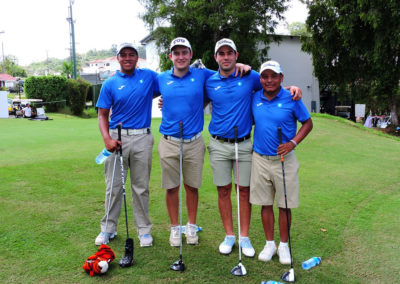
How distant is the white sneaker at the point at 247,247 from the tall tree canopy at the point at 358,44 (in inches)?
669

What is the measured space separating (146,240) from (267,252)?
1387 mm

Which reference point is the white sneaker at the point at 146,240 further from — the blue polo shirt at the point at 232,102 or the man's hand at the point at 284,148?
the man's hand at the point at 284,148

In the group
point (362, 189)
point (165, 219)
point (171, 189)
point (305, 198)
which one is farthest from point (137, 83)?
point (362, 189)

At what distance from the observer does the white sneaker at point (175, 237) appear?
14.0 feet

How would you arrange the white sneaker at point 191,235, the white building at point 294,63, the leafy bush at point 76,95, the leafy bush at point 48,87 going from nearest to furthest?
1. the white sneaker at point 191,235
2. the white building at point 294,63
3. the leafy bush at point 76,95
4. the leafy bush at point 48,87

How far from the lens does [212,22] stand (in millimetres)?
23281

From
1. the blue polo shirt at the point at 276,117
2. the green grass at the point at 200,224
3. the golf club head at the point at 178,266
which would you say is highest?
the blue polo shirt at the point at 276,117

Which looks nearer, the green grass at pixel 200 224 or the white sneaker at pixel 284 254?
the green grass at pixel 200 224

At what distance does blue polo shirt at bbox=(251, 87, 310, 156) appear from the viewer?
378cm

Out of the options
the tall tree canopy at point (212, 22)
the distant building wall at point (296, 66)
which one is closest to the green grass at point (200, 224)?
the tall tree canopy at point (212, 22)

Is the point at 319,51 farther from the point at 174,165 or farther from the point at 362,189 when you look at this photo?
the point at 174,165

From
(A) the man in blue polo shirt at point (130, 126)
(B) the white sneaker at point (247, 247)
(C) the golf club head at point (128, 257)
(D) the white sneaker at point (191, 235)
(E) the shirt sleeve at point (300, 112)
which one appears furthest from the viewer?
(D) the white sneaker at point (191, 235)

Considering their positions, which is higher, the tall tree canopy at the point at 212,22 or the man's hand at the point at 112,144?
the tall tree canopy at the point at 212,22

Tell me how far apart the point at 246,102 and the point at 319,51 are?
19765mm
